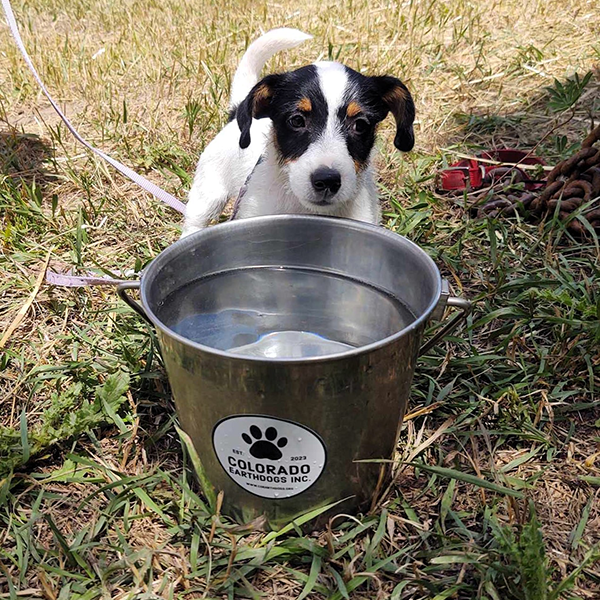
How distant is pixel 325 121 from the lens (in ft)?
8.20

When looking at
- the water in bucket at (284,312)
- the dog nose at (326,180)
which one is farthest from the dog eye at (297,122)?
the water in bucket at (284,312)

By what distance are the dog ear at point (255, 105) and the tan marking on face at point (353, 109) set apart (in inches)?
12.6

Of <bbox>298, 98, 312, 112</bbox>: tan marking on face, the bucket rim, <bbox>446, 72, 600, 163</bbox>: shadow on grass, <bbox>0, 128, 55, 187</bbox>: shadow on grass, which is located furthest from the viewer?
<bbox>446, 72, 600, 163</bbox>: shadow on grass

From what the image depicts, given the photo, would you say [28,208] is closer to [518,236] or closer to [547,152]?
[518,236]

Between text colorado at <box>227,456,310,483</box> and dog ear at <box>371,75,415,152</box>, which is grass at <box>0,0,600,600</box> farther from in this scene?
dog ear at <box>371,75,415,152</box>

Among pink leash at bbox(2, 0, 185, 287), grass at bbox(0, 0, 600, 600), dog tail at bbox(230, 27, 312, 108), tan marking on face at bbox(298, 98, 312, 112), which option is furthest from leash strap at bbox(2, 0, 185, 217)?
tan marking on face at bbox(298, 98, 312, 112)

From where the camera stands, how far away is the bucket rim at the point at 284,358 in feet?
4.57

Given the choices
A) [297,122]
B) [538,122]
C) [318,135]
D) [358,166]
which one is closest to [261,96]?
[297,122]

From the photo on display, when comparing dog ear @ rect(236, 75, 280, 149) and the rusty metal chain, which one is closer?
dog ear @ rect(236, 75, 280, 149)

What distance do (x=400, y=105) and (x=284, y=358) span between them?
164 centimetres

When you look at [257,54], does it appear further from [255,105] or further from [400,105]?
[400,105]

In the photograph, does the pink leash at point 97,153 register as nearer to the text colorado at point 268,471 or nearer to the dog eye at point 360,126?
the text colorado at point 268,471

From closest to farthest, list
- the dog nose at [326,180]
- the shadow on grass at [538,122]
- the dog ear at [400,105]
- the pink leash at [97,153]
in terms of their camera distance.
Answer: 1. the pink leash at [97,153]
2. the dog nose at [326,180]
3. the dog ear at [400,105]
4. the shadow on grass at [538,122]

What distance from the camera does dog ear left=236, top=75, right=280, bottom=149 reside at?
8.24ft
